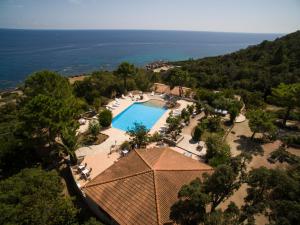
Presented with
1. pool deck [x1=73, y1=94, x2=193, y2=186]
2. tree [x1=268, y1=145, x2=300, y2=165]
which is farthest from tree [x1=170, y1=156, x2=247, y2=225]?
tree [x1=268, y1=145, x2=300, y2=165]

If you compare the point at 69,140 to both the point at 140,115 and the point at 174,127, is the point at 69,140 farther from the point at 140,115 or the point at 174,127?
the point at 140,115

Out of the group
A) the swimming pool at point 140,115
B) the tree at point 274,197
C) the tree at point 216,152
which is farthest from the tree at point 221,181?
the swimming pool at point 140,115

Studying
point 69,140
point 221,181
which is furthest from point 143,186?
point 69,140

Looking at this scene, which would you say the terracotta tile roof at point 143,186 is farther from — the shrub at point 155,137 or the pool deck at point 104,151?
the shrub at point 155,137

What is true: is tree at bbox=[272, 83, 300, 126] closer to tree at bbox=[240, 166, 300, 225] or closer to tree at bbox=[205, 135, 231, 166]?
tree at bbox=[205, 135, 231, 166]

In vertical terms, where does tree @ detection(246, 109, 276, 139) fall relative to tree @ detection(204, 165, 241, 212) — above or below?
below

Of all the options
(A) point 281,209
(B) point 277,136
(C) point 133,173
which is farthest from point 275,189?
(B) point 277,136
